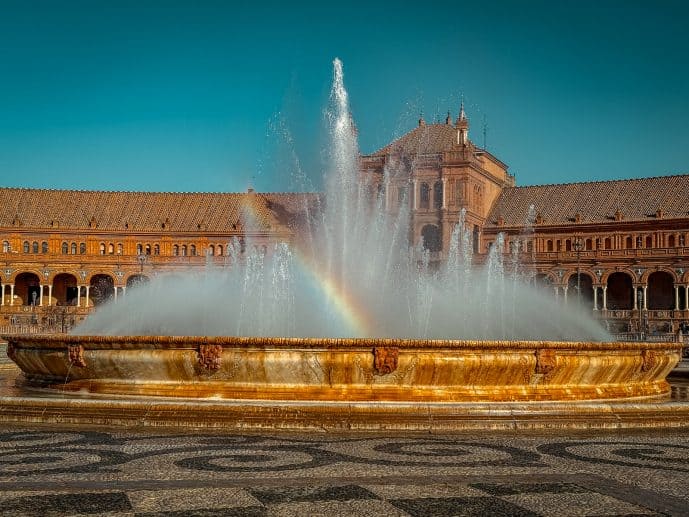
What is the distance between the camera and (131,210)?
3430 inches

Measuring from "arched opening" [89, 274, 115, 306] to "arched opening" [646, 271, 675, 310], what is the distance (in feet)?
152

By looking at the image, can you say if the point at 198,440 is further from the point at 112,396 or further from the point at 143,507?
the point at 143,507

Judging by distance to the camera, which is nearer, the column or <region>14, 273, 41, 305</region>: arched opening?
the column

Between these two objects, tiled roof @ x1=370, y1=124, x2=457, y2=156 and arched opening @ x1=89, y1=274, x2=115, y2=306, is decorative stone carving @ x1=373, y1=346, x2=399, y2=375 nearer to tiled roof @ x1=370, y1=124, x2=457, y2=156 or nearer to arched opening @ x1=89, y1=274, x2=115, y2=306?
tiled roof @ x1=370, y1=124, x2=457, y2=156

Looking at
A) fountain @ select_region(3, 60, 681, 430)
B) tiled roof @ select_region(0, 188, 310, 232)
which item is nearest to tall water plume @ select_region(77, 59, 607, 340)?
fountain @ select_region(3, 60, 681, 430)

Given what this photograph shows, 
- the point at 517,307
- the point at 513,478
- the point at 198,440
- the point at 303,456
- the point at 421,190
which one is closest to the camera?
the point at 513,478

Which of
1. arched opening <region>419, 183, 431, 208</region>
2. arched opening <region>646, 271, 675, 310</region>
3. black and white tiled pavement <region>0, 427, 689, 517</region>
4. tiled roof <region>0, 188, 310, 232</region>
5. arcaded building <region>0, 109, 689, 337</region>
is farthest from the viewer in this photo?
tiled roof <region>0, 188, 310, 232</region>

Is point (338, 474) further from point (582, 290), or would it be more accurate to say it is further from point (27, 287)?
point (27, 287)

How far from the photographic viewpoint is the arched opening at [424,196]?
8075 centimetres

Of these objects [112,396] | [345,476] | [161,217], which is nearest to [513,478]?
[345,476]

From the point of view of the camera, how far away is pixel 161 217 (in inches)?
3425

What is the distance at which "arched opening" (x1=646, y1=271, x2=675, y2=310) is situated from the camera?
71875 mm

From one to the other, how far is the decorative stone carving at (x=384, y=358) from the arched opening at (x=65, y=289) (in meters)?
76.1

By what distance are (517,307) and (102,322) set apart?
395 inches
